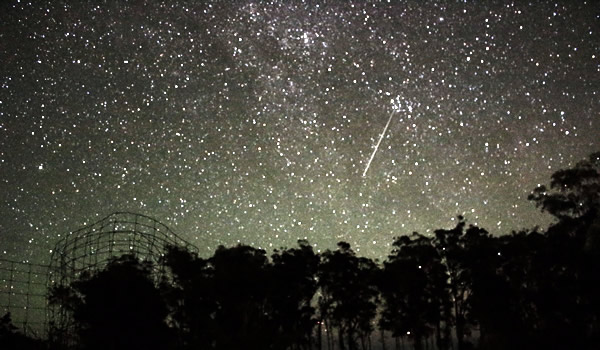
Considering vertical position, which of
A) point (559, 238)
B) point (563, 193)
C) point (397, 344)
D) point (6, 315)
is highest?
point (563, 193)

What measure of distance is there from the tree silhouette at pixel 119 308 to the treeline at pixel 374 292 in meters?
0.06

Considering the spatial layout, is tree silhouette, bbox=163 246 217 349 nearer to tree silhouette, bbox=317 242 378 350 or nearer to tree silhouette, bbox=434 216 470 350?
tree silhouette, bbox=317 242 378 350

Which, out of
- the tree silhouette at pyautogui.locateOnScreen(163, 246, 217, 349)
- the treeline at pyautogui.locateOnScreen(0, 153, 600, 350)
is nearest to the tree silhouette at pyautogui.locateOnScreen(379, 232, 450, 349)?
the treeline at pyautogui.locateOnScreen(0, 153, 600, 350)

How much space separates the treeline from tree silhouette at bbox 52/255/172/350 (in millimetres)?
55

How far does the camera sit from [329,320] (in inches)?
1822

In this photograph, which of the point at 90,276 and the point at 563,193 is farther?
the point at 563,193

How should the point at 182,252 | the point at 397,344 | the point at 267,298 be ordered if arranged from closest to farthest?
A: the point at 182,252
the point at 267,298
the point at 397,344

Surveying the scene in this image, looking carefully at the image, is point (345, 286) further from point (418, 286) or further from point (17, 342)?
point (17, 342)

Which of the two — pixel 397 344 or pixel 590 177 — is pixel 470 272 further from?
pixel 397 344

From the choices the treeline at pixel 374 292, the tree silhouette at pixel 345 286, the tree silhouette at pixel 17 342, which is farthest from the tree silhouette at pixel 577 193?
the tree silhouette at pixel 17 342

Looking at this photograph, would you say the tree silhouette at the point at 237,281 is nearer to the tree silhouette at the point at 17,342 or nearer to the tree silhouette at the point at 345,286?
the tree silhouette at the point at 345,286

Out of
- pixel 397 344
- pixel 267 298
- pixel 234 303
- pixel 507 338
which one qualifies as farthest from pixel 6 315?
pixel 397 344

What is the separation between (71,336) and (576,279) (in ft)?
85.9

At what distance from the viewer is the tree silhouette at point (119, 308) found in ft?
85.9
